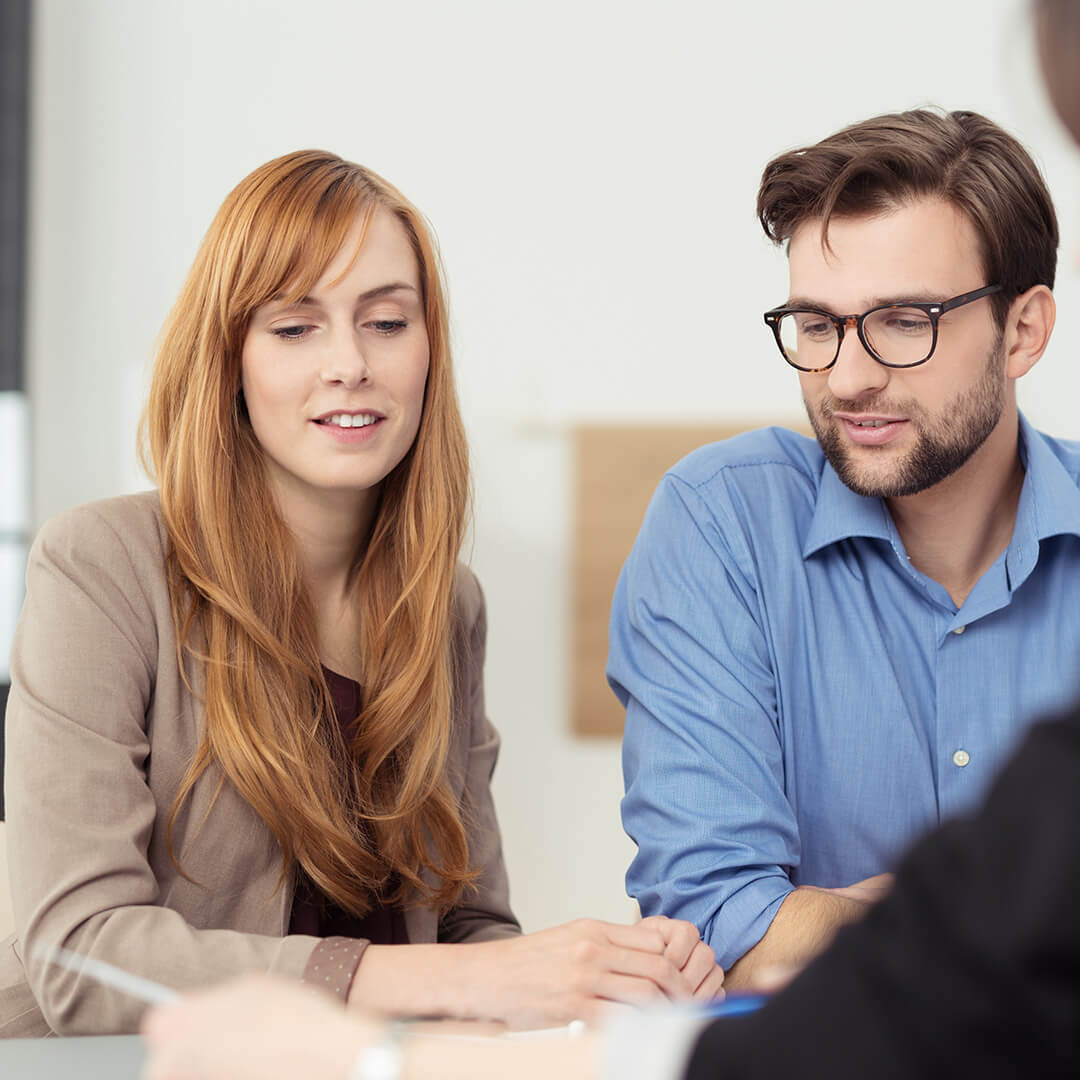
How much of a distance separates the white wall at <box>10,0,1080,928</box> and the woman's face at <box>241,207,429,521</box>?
171 centimetres

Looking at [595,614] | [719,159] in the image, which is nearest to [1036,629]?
[595,614]

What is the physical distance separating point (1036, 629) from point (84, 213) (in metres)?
2.63

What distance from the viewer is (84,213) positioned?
3186 mm

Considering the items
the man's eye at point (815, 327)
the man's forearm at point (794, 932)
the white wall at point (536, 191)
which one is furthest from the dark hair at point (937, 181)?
the white wall at point (536, 191)

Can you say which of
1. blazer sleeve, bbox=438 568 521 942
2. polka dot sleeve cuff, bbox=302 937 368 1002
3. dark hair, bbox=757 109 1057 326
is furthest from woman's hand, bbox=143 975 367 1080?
dark hair, bbox=757 109 1057 326

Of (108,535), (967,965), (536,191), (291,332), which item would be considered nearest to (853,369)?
(291,332)

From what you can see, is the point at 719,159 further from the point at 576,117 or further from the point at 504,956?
the point at 504,956

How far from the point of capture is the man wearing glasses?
4.88 ft

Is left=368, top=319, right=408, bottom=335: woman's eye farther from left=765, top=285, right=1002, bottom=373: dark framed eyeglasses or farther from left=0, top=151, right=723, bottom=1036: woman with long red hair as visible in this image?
left=765, top=285, right=1002, bottom=373: dark framed eyeglasses

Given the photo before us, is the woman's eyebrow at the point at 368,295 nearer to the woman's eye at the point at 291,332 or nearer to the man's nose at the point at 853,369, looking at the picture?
the woman's eye at the point at 291,332

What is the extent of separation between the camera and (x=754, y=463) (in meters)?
1.70

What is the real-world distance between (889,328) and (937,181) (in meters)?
0.20

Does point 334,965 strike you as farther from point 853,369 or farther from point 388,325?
point 853,369

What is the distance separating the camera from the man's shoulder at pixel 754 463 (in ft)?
5.48
